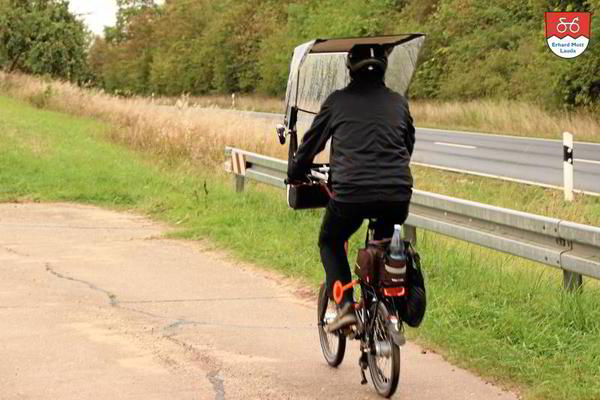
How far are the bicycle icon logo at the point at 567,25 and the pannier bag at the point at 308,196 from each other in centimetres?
2620

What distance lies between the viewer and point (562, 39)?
31.6 meters

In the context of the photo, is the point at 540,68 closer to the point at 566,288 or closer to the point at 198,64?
the point at 566,288

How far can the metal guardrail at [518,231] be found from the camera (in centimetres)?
677

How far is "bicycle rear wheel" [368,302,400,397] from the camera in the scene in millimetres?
5258

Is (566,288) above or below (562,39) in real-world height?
below

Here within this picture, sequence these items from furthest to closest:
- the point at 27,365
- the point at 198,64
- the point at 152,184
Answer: the point at 198,64 < the point at 152,184 < the point at 27,365

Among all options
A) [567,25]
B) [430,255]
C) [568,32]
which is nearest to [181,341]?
[430,255]

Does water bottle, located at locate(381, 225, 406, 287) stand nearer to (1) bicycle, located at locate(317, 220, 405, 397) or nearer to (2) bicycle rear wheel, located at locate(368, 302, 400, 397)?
(1) bicycle, located at locate(317, 220, 405, 397)

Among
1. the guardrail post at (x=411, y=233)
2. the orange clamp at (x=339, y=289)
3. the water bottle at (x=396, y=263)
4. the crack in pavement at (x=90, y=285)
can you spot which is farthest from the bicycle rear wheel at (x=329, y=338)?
the guardrail post at (x=411, y=233)

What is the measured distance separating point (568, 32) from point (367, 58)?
89.3 feet

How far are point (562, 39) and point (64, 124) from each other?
1557cm

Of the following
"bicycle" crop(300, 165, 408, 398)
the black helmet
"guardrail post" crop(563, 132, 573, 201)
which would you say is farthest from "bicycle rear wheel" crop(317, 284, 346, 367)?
"guardrail post" crop(563, 132, 573, 201)

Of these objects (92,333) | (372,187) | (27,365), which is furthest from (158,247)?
(372,187)

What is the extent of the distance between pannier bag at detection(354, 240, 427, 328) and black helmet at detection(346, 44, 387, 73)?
3.06ft
